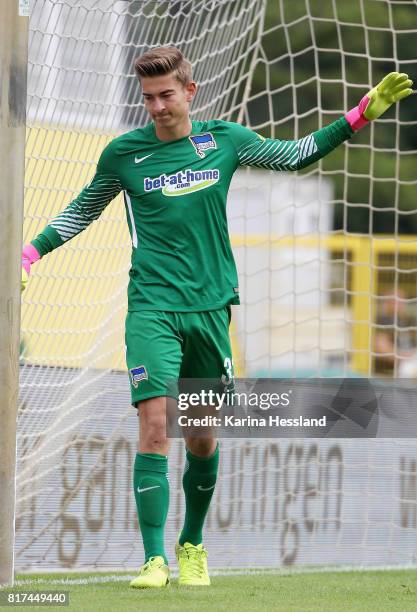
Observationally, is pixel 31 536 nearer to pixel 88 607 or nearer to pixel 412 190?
Answer: pixel 88 607

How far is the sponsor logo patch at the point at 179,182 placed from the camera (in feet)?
15.4

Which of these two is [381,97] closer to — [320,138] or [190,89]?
[320,138]

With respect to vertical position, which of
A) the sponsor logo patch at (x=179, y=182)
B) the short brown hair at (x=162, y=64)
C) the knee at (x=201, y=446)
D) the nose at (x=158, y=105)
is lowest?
the knee at (x=201, y=446)

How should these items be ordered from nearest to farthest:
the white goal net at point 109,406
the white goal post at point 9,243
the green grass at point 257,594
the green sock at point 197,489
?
Result: 1. the green grass at point 257,594
2. the white goal post at point 9,243
3. the green sock at point 197,489
4. the white goal net at point 109,406

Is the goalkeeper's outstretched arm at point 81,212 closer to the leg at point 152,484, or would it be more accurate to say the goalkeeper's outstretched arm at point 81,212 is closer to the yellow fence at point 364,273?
the leg at point 152,484

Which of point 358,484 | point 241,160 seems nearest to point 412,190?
point 358,484

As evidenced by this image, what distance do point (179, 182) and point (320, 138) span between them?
54 centimetres

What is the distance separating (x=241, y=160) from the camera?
4867 mm

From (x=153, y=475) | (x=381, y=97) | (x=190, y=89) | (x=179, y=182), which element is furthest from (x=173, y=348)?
(x=381, y=97)

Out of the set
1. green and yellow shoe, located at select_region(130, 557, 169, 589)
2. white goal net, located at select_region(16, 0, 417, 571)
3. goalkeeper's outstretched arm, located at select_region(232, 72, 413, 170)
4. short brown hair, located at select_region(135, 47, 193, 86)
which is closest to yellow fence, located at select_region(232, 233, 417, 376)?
white goal net, located at select_region(16, 0, 417, 571)

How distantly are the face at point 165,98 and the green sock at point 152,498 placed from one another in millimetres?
1184

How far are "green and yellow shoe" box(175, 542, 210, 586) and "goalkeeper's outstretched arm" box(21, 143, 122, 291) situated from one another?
1199mm

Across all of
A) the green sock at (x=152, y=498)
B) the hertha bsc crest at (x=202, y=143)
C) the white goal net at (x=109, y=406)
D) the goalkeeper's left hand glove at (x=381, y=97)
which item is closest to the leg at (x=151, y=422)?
the green sock at (x=152, y=498)

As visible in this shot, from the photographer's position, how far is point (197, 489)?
4.90 m
